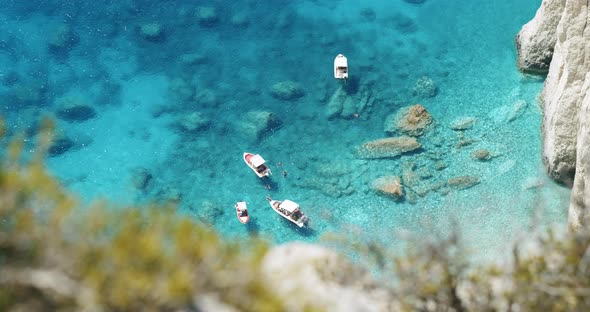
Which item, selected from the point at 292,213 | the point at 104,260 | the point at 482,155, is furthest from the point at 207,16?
the point at 104,260

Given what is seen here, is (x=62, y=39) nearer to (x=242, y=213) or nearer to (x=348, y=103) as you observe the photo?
(x=242, y=213)

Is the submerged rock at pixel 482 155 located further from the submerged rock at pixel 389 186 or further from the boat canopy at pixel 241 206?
the boat canopy at pixel 241 206

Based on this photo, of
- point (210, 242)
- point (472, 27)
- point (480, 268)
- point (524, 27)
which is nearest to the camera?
point (210, 242)

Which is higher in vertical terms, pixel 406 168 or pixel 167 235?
pixel 167 235

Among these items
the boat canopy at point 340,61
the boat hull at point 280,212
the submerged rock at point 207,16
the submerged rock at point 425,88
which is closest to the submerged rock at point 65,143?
the submerged rock at point 207,16

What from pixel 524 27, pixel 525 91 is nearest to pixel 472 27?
pixel 524 27

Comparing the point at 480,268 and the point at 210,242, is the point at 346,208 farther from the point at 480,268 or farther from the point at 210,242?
the point at 210,242
